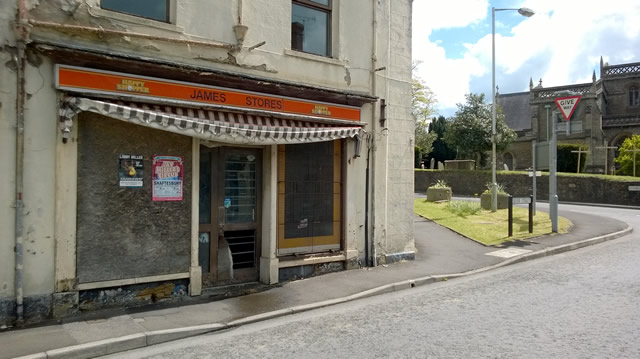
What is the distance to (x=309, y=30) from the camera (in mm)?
9352

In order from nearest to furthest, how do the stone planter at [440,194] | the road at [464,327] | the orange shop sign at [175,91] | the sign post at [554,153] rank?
the road at [464,327] < the orange shop sign at [175,91] < the sign post at [554,153] < the stone planter at [440,194]

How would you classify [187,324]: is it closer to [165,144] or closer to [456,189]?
[165,144]

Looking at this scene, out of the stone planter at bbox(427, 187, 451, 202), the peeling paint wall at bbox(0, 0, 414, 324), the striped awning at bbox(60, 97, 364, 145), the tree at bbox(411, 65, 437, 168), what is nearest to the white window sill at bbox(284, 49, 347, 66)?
the peeling paint wall at bbox(0, 0, 414, 324)

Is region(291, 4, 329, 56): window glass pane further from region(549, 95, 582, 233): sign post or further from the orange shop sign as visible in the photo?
region(549, 95, 582, 233): sign post

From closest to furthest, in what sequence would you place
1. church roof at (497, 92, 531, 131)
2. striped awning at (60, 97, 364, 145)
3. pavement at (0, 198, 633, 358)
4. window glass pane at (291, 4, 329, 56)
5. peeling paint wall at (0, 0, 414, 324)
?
pavement at (0, 198, 633, 358) < peeling paint wall at (0, 0, 414, 324) < striped awning at (60, 97, 364, 145) < window glass pane at (291, 4, 329, 56) < church roof at (497, 92, 531, 131)

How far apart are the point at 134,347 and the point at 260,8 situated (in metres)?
6.19

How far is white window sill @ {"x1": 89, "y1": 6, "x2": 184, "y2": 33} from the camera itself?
6598 mm

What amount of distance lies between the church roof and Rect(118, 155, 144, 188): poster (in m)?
58.8

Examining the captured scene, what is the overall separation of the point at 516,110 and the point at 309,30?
59.9 metres

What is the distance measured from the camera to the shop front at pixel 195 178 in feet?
21.7

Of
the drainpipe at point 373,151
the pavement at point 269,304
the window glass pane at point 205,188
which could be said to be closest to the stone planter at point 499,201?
the pavement at point 269,304

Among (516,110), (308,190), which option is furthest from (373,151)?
(516,110)

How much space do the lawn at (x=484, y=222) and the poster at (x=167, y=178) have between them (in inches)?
362

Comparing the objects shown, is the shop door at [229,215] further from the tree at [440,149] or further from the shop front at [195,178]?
the tree at [440,149]
